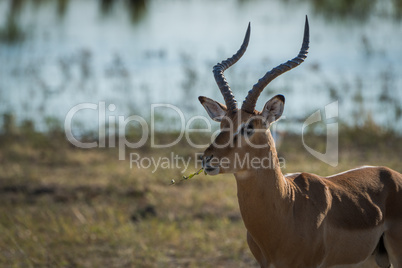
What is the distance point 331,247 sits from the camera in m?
5.94

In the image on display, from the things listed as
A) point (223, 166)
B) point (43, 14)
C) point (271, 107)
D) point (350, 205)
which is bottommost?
point (350, 205)

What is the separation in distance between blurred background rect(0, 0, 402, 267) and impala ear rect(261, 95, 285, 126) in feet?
8.83

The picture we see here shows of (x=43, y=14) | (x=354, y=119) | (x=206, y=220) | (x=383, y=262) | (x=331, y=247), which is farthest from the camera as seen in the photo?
(x=43, y=14)

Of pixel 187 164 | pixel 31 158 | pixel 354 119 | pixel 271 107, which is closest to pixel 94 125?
pixel 31 158

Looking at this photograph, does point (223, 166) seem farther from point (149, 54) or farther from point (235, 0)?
point (235, 0)

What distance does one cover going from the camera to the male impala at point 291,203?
227 inches

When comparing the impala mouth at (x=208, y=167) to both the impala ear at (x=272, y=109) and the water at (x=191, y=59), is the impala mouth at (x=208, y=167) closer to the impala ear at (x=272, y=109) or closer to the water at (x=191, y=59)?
the impala ear at (x=272, y=109)

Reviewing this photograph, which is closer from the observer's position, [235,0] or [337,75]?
[337,75]

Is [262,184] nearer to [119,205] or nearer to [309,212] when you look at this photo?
[309,212]

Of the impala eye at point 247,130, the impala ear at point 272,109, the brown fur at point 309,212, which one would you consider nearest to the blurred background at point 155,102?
the brown fur at point 309,212

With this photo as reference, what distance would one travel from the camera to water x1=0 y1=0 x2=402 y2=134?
14.1 meters

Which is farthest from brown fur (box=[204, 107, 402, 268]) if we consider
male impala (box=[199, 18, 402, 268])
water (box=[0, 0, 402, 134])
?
water (box=[0, 0, 402, 134])

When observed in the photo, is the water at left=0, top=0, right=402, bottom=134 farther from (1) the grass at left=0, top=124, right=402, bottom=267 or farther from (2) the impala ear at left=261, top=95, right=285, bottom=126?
(2) the impala ear at left=261, top=95, right=285, bottom=126

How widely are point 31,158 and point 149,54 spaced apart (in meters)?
4.49
